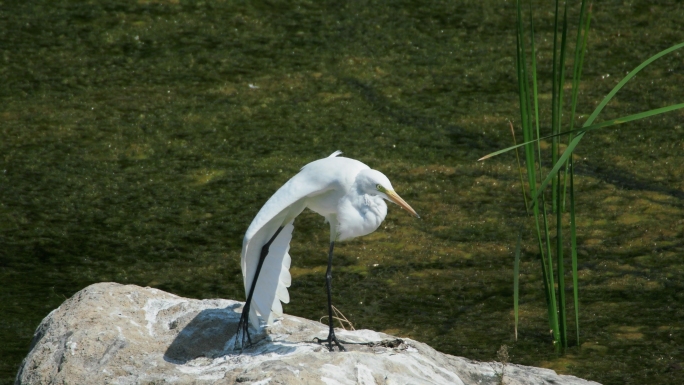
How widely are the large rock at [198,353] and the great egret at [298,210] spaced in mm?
79

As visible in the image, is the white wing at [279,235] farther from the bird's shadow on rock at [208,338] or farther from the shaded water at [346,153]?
the shaded water at [346,153]

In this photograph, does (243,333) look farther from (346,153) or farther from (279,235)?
(346,153)

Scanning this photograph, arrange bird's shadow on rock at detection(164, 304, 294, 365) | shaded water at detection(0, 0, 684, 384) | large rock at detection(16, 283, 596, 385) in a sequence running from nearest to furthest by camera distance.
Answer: large rock at detection(16, 283, 596, 385)
bird's shadow on rock at detection(164, 304, 294, 365)
shaded water at detection(0, 0, 684, 384)

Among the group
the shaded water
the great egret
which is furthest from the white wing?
the shaded water

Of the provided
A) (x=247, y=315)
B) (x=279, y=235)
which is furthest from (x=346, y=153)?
(x=247, y=315)

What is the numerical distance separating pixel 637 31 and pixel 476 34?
74 cm

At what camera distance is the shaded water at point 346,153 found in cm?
261

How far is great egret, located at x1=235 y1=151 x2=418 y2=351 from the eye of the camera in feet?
6.18

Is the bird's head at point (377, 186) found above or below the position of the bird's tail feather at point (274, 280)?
above

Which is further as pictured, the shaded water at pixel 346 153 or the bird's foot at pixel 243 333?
the shaded water at pixel 346 153

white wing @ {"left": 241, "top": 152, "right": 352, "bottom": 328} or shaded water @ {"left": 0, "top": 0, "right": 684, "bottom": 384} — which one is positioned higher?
white wing @ {"left": 241, "top": 152, "right": 352, "bottom": 328}

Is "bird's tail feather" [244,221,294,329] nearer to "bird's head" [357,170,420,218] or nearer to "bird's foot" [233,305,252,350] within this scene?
"bird's foot" [233,305,252,350]

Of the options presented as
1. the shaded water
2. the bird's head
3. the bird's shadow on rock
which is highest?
the bird's head

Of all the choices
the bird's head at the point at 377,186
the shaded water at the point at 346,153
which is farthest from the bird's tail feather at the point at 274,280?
the shaded water at the point at 346,153
